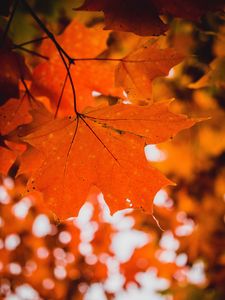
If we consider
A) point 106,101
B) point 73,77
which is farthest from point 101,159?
point 73,77

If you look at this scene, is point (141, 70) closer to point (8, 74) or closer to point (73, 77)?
point (73, 77)

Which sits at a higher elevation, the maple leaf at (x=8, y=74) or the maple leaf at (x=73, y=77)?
the maple leaf at (x=8, y=74)

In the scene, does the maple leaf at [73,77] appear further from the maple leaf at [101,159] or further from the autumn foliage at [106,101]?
the maple leaf at [101,159]

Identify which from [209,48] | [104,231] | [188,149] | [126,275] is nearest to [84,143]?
[209,48]

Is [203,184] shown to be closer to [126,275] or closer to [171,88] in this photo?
[171,88]

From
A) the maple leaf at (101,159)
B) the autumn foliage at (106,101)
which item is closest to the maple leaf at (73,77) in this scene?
the autumn foliage at (106,101)

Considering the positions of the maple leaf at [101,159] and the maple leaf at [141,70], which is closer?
the maple leaf at [101,159]

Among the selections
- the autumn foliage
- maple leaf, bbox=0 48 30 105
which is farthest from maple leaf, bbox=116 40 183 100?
maple leaf, bbox=0 48 30 105
